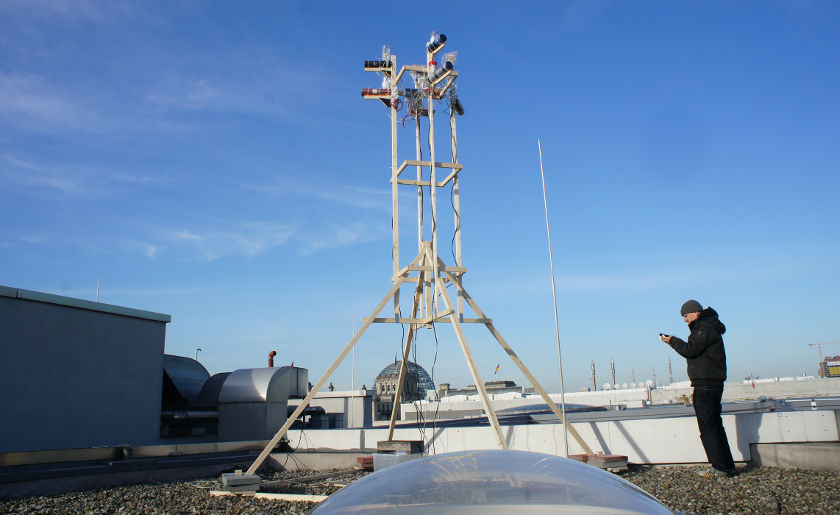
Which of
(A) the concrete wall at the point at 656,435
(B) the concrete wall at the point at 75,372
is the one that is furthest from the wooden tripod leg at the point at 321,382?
(B) the concrete wall at the point at 75,372

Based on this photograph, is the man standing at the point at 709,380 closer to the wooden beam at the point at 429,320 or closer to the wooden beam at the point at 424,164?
the wooden beam at the point at 429,320

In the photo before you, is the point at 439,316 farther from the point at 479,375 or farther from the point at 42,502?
the point at 42,502

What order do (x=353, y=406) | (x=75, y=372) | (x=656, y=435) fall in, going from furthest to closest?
(x=353, y=406), (x=75, y=372), (x=656, y=435)

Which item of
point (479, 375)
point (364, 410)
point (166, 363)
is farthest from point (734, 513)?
point (166, 363)

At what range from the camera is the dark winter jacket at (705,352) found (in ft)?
20.3

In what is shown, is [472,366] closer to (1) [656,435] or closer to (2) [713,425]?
(1) [656,435]

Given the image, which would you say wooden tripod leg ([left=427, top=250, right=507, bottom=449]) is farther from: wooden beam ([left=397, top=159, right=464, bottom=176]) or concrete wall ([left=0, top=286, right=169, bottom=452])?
concrete wall ([left=0, top=286, right=169, bottom=452])

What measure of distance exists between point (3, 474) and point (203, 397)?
11.2m

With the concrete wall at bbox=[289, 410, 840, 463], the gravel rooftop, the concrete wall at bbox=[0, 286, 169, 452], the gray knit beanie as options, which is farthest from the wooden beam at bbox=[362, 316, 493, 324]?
the concrete wall at bbox=[0, 286, 169, 452]

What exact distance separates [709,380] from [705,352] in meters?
0.30

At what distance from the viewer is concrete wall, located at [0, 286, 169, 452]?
36.9ft

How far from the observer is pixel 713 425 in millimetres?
6180

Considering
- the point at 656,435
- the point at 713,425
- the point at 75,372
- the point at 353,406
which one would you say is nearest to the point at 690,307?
the point at 713,425

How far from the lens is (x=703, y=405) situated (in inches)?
243
